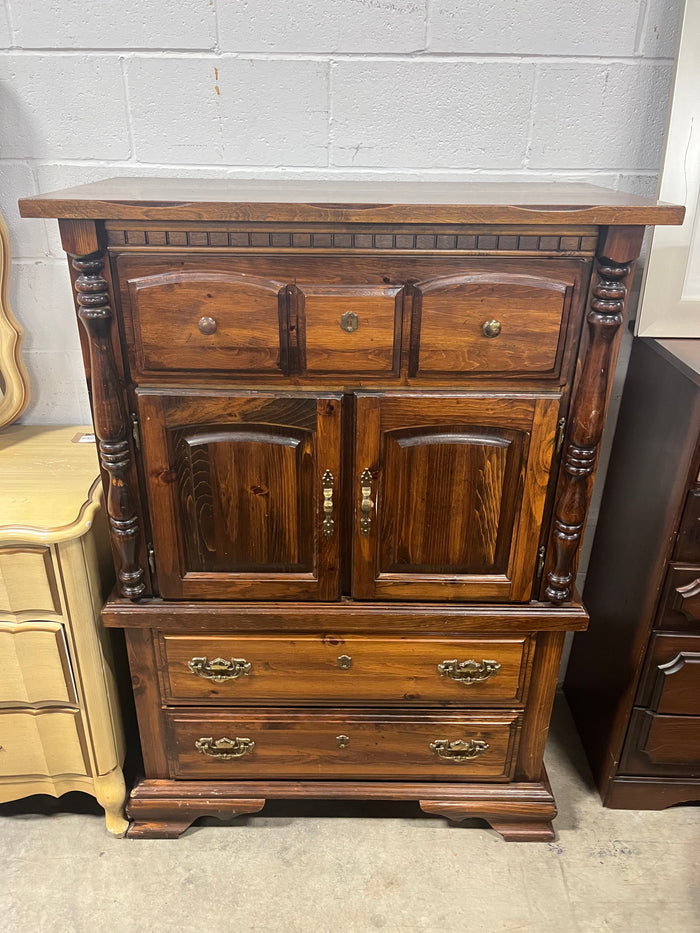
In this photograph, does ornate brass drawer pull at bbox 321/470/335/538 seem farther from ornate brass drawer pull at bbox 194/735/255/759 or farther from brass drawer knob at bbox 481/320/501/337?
ornate brass drawer pull at bbox 194/735/255/759

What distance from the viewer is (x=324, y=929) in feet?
5.26

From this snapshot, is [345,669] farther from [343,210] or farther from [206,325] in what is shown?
[343,210]

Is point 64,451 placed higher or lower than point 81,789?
higher

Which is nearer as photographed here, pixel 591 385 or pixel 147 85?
pixel 591 385

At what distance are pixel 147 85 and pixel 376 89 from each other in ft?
1.77

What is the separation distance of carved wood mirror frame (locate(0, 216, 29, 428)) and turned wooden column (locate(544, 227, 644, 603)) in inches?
53.5

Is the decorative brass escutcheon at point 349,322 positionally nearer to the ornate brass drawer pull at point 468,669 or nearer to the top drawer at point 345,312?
the top drawer at point 345,312

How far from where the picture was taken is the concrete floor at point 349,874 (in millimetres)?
1628

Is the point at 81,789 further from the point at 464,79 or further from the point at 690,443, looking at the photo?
the point at 464,79

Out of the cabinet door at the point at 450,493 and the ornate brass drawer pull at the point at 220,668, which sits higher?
the cabinet door at the point at 450,493

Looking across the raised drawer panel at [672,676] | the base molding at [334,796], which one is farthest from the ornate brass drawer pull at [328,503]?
the raised drawer panel at [672,676]

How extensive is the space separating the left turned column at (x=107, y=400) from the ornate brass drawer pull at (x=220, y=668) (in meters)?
0.22

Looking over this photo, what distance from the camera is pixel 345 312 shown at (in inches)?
51.2

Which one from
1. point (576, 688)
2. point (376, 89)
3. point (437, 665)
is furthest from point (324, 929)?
point (376, 89)
